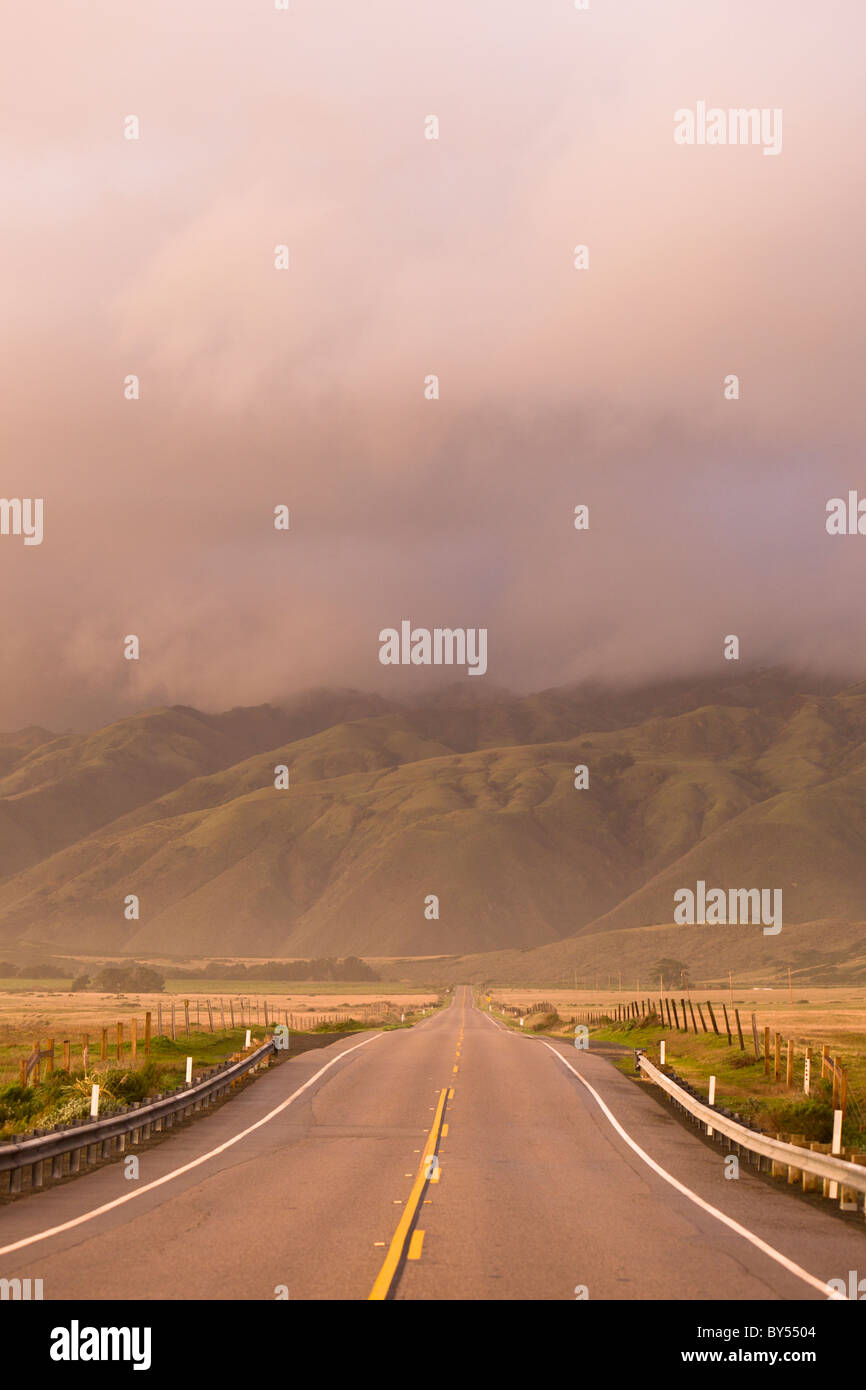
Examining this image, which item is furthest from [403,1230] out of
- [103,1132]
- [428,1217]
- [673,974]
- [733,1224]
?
[673,974]

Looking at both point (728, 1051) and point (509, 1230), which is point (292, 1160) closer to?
point (509, 1230)

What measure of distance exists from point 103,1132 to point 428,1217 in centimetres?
832

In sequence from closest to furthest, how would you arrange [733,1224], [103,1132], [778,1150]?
[733,1224] → [778,1150] → [103,1132]

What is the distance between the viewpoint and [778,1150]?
70.9 ft

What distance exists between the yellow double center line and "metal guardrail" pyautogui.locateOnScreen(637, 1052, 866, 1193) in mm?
5650

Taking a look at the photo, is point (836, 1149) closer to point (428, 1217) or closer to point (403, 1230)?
point (428, 1217)

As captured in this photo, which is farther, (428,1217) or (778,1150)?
(778,1150)

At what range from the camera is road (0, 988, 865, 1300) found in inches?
499

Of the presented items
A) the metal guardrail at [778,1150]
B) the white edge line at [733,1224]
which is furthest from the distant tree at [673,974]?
the white edge line at [733,1224]

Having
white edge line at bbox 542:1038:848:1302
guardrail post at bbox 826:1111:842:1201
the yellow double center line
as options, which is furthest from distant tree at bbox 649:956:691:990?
guardrail post at bbox 826:1111:842:1201

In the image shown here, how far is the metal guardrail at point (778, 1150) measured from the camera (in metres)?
17.5

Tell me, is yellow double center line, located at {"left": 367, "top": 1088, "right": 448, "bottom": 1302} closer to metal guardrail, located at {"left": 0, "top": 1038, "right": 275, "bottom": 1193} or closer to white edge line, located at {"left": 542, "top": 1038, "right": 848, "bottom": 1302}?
white edge line, located at {"left": 542, "top": 1038, "right": 848, "bottom": 1302}

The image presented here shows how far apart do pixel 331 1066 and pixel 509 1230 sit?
1121 inches
